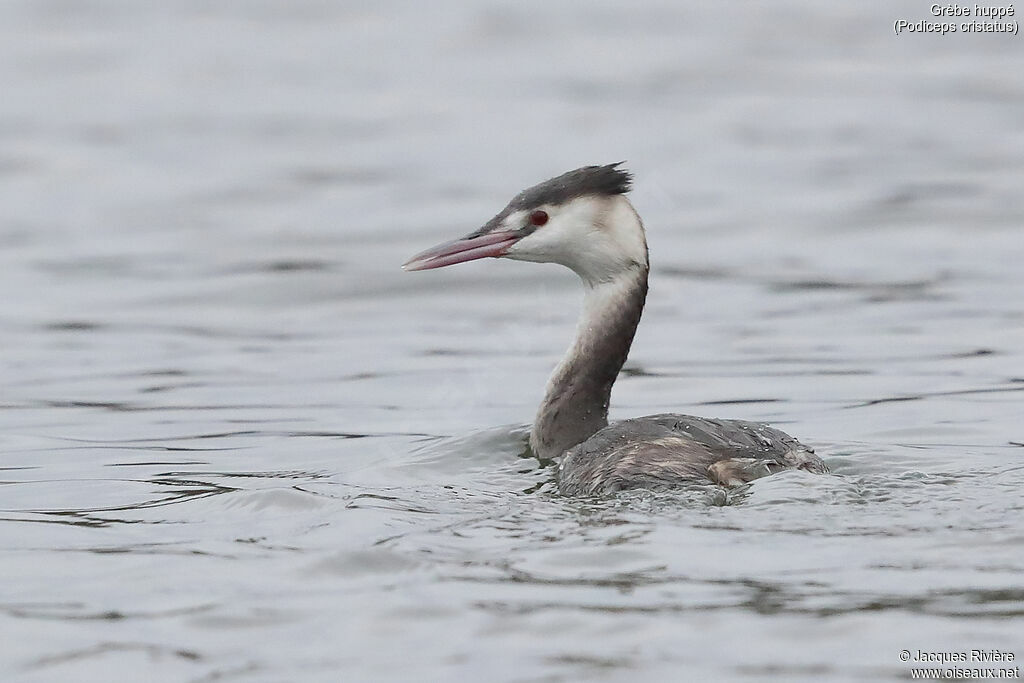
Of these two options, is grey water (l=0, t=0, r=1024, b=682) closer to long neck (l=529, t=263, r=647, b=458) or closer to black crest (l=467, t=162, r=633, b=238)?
long neck (l=529, t=263, r=647, b=458)

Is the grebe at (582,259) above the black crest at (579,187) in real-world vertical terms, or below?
below

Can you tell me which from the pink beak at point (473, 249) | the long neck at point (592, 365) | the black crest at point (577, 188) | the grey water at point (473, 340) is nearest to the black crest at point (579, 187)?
the black crest at point (577, 188)

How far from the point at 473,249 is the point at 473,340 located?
12.9 feet

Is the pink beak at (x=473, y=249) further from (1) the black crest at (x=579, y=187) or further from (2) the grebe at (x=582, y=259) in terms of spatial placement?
(1) the black crest at (x=579, y=187)

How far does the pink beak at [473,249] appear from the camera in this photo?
851cm

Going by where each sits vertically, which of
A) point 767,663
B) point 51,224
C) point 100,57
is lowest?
point 767,663

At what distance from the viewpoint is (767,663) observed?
530 cm

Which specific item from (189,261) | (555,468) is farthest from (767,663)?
(189,261)

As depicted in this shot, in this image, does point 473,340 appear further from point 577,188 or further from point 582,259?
point 577,188

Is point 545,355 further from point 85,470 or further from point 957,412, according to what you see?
point 85,470

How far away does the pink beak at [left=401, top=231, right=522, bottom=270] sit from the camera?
8508mm

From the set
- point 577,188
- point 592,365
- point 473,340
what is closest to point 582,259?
point 577,188

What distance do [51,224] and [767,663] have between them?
1239cm

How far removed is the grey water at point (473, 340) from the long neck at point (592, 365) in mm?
266
